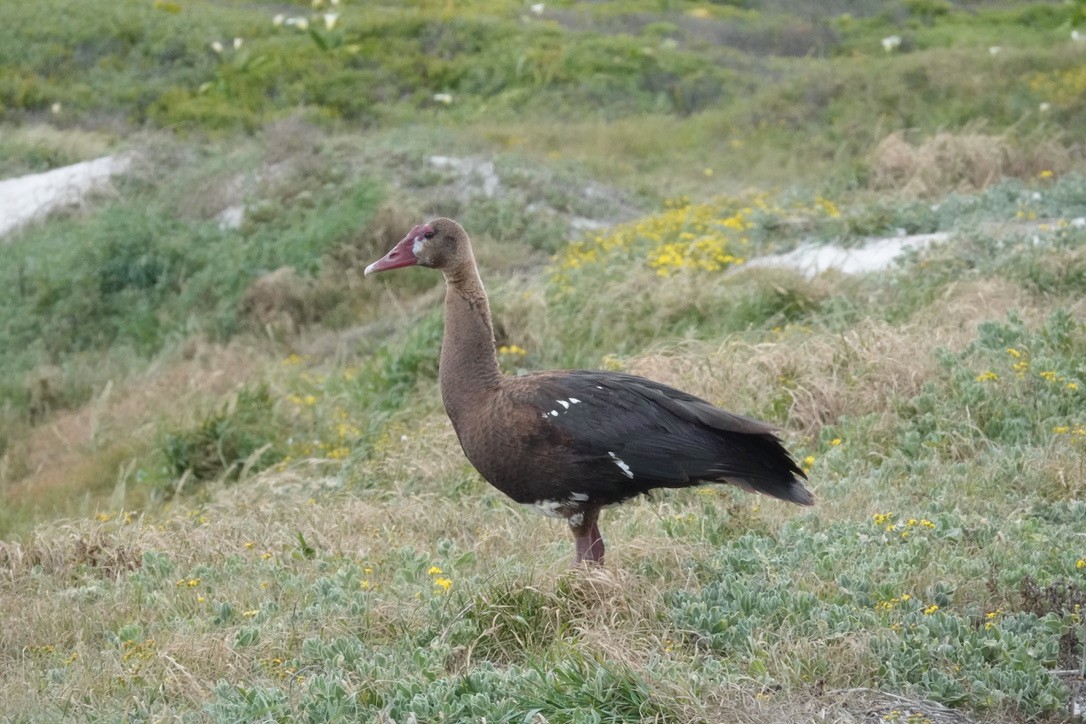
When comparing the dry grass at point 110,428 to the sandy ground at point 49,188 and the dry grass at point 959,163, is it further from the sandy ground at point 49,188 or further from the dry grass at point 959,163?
the dry grass at point 959,163

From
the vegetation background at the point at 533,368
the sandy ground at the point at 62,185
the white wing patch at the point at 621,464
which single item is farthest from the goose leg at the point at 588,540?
the sandy ground at the point at 62,185

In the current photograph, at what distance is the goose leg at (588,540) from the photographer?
534cm

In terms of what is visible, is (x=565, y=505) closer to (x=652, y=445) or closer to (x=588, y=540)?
(x=588, y=540)

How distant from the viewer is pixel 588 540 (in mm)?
5391

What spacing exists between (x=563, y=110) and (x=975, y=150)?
8.91m

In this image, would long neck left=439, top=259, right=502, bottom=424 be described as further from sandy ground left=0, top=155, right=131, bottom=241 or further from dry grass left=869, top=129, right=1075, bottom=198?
sandy ground left=0, top=155, right=131, bottom=241

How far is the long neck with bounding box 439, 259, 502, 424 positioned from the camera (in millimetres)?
5477

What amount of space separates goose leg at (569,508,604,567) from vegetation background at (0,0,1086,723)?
0.14m

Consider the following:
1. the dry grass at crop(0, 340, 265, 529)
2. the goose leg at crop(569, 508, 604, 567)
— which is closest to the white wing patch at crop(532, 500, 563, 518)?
the goose leg at crop(569, 508, 604, 567)

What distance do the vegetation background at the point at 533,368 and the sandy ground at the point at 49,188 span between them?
33 cm

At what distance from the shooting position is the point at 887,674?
432 centimetres

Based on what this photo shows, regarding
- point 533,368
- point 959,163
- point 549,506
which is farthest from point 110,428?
point 959,163

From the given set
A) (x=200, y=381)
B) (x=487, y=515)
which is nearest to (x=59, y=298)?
(x=200, y=381)

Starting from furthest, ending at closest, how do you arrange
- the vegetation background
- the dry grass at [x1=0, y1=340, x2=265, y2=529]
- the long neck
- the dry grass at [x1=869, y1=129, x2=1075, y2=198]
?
the dry grass at [x1=869, y1=129, x2=1075, y2=198] → the dry grass at [x1=0, y1=340, x2=265, y2=529] → the long neck → the vegetation background
